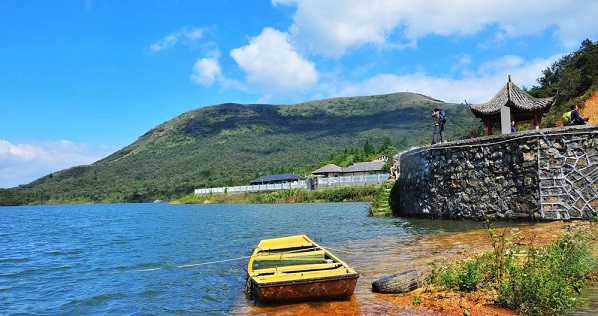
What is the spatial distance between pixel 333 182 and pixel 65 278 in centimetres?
5345

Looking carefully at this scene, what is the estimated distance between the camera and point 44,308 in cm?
934

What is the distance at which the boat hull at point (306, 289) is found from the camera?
741cm

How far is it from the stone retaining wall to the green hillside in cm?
7951

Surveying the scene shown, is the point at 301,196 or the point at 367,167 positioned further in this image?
the point at 367,167

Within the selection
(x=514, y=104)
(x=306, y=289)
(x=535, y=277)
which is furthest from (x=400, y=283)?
(x=514, y=104)

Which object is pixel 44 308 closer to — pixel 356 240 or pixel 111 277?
pixel 111 277

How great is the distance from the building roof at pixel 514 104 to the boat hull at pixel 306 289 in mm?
14860

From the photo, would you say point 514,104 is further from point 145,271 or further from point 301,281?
point 145,271

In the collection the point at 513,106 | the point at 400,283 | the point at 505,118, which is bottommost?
the point at 400,283

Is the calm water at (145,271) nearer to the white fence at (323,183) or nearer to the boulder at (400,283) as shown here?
the boulder at (400,283)

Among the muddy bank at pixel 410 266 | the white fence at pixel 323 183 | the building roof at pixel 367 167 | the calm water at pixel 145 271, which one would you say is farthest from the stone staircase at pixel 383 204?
the building roof at pixel 367 167

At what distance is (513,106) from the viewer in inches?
754

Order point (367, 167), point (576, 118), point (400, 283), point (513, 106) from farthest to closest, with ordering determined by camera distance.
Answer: point (367, 167) → point (513, 106) → point (576, 118) → point (400, 283)

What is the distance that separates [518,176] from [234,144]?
135543 millimetres
